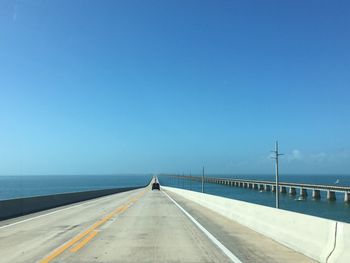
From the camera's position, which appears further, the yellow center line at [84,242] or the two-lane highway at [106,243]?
the yellow center line at [84,242]

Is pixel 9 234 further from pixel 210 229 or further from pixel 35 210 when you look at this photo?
pixel 35 210

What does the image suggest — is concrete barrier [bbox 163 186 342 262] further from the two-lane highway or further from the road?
the two-lane highway

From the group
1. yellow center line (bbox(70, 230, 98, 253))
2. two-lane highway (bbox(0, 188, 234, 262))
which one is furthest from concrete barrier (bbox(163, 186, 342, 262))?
yellow center line (bbox(70, 230, 98, 253))

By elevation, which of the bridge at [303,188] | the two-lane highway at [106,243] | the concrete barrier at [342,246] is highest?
the bridge at [303,188]

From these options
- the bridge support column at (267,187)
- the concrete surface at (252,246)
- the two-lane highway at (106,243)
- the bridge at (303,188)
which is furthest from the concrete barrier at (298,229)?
the bridge support column at (267,187)

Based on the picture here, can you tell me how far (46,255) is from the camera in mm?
9633

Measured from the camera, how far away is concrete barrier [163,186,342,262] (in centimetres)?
868

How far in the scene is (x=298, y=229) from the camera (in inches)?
420

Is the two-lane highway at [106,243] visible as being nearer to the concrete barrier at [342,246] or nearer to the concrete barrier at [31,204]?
the concrete barrier at [342,246]

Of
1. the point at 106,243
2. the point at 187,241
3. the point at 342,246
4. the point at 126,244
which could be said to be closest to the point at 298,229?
the point at 342,246

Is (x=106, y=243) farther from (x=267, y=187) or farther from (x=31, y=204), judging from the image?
(x=267, y=187)

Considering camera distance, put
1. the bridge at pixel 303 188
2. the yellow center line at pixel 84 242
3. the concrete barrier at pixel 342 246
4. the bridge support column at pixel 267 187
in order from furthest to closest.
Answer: the bridge support column at pixel 267 187 → the bridge at pixel 303 188 → the yellow center line at pixel 84 242 → the concrete barrier at pixel 342 246

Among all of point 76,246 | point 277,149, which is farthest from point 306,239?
point 277,149

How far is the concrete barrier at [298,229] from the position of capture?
868cm
